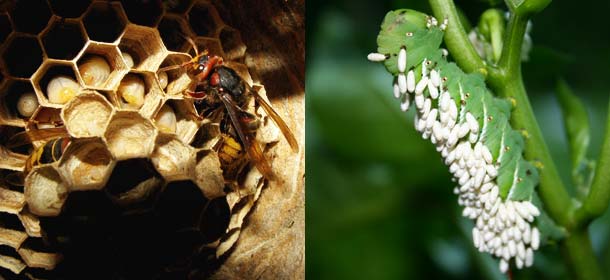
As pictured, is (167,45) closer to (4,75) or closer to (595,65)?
(4,75)

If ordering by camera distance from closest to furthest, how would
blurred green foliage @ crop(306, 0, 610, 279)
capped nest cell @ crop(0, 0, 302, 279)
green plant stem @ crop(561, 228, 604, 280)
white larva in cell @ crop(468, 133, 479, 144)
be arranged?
capped nest cell @ crop(0, 0, 302, 279)
white larva in cell @ crop(468, 133, 479, 144)
green plant stem @ crop(561, 228, 604, 280)
blurred green foliage @ crop(306, 0, 610, 279)

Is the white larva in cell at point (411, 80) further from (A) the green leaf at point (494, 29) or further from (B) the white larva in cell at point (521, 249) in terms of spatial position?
(B) the white larva in cell at point (521, 249)

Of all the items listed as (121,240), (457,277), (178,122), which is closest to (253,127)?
(178,122)

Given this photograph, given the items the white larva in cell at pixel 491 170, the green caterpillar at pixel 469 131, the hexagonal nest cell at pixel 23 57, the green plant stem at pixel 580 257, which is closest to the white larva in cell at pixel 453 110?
the green caterpillar at pixel 469 131

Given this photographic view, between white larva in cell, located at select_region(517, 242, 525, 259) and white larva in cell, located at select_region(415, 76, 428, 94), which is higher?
white larva in cell, located at select_region(415, 76, 428, 94)

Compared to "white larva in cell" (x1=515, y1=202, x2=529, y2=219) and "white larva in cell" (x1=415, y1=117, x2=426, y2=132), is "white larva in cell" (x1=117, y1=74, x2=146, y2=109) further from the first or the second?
"white larva in cell" (x1=515, y1=202, x2=529, y2=219)

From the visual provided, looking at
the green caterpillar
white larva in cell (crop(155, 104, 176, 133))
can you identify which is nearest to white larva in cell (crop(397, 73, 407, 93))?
the green caterpillar
